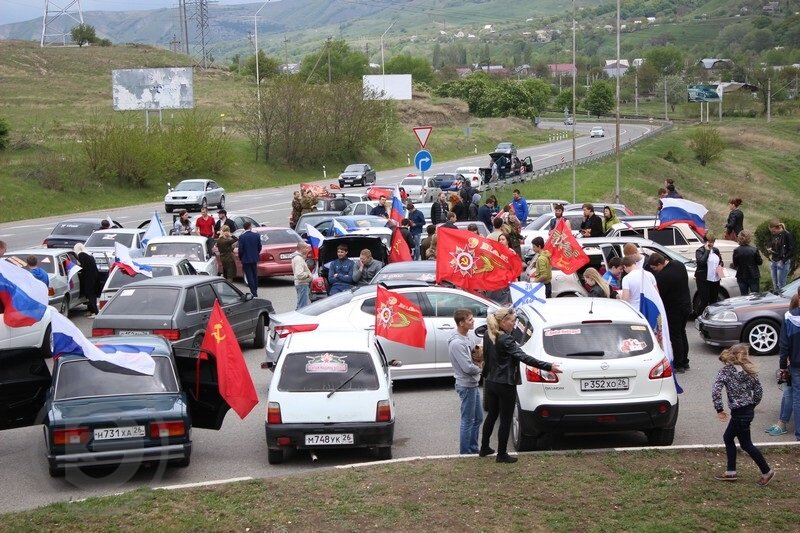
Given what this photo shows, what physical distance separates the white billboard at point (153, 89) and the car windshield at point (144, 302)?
5757 centimetres

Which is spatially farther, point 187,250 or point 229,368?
point 187,250

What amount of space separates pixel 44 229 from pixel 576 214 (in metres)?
23.1

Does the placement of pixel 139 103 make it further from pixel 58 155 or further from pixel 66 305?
pixel 66 305

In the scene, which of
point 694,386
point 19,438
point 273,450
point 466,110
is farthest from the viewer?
point 466,110

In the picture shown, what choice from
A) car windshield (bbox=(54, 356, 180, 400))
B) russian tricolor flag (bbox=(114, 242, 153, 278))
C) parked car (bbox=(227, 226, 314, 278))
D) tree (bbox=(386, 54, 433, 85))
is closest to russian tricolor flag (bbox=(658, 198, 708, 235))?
parked car (bbox=(227, 226, 314, 278))

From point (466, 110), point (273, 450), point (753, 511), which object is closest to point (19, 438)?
point (273, 450)

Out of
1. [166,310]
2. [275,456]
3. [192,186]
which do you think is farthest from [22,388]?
[192,186]

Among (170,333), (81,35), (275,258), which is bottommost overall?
(275,258)

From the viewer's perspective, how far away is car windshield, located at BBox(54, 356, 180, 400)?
10945 millimetres

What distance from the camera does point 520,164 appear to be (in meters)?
63.1

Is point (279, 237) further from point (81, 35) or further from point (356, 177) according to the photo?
point (81, 35)

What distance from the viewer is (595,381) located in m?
10.8

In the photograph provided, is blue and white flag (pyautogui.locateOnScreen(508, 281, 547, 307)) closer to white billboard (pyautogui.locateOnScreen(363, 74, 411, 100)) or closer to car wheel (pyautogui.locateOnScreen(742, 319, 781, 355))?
car wheel (pyautogui.locateOnScreen(742, 319, 781, 355))

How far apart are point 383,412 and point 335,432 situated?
54 centimetres
